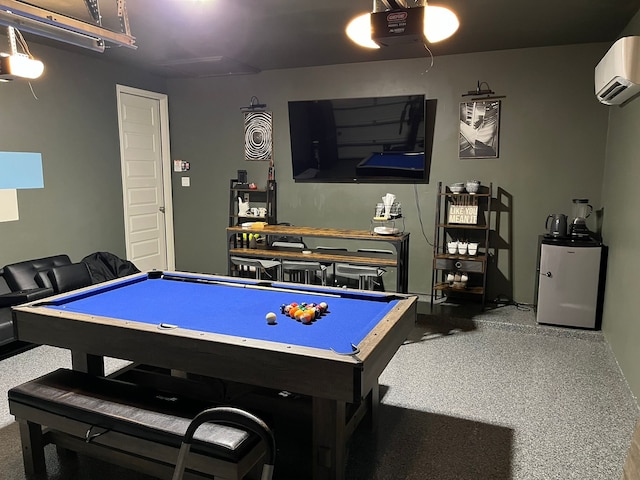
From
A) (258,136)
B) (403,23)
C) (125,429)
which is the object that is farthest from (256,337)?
(258,136)

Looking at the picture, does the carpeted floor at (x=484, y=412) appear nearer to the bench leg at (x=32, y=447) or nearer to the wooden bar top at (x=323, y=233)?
the bench leg at (x=32, y=447)

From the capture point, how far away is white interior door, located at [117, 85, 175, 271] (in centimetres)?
571

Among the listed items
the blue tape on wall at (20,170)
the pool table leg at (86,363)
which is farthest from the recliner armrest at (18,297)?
the pool table leg at (86,363)

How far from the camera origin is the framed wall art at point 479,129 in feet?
15.9

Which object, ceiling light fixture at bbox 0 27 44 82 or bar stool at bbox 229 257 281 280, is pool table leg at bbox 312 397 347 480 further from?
ceiling light fixture at bbox 0 27 44 82

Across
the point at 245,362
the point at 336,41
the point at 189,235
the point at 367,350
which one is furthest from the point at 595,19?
the point at 189,235

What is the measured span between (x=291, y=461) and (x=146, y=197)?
4509 mm

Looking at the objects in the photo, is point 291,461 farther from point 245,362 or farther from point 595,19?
point 595,19

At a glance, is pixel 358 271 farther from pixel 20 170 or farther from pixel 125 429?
pixel 20 170

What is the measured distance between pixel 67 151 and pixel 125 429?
155 inches

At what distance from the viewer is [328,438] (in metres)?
2.06

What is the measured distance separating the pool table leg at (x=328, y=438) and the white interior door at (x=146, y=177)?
175 inches

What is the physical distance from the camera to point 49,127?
15.7 feet

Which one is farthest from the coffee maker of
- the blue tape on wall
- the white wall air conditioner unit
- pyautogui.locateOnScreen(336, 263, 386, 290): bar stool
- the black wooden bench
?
the blue tape on wall
